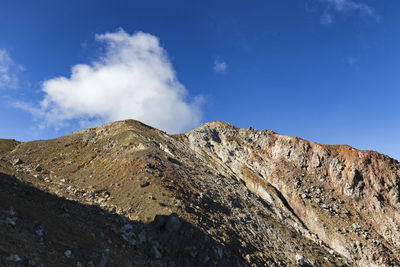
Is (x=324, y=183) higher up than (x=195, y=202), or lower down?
higher up

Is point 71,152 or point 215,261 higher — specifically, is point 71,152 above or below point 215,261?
above

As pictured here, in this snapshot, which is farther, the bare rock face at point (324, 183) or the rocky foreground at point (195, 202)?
the bare rock face at point (324, 183)

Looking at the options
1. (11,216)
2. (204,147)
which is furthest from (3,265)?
(204,147)

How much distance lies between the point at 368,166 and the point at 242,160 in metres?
30.3

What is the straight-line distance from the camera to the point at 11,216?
14.2 metres

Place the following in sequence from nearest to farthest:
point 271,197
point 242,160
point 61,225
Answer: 1. point 61,225
2. point 271,197
3. point 242,160

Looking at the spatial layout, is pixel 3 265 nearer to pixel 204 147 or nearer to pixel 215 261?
pixel 215 261

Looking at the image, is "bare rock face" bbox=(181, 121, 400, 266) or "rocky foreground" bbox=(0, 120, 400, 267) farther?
"bare rock face" bbox=(181, 121, 400, 266)

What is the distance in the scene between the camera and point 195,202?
29906 millimetres

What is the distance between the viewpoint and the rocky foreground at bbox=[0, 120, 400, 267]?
1647cm

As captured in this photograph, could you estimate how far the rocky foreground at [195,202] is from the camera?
54.0ft

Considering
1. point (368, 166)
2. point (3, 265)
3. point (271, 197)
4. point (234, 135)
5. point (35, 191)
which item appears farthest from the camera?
point (234, 135)

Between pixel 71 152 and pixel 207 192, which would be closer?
pixel 207 192

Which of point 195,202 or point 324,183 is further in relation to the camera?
point 324,183
